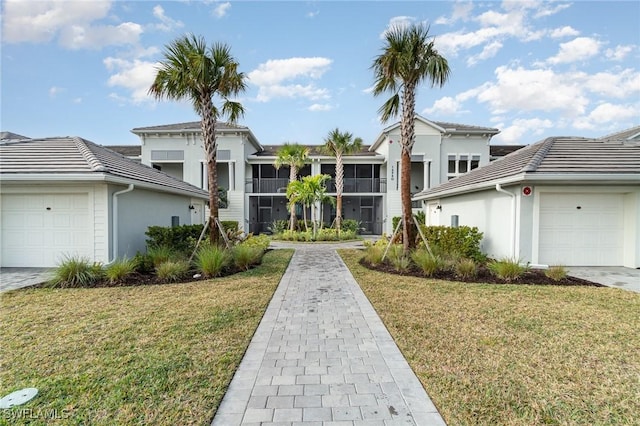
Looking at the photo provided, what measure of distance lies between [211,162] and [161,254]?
3.25 m

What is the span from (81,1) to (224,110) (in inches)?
191

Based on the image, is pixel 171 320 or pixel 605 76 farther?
pixel 605 76

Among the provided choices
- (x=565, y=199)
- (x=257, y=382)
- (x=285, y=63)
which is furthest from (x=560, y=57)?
(x=257, y=382)

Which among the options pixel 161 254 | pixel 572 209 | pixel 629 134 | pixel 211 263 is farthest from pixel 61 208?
pixel 629 134

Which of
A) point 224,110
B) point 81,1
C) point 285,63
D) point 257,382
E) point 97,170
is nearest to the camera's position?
point 257,382

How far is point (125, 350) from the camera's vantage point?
3.71 metres

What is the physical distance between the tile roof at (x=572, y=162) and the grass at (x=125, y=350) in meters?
8.17

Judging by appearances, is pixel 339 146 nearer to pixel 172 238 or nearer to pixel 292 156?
pixel 292 156

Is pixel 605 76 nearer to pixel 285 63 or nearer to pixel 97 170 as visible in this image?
pixel 285 63

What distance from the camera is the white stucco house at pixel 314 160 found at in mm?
22766

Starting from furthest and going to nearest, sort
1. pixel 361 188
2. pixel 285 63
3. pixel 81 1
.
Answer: pixel 361 188 < pixel 285 63 < pixel 81 1

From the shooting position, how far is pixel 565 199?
9125mm

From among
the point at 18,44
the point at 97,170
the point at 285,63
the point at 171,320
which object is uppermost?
the point at 285,63

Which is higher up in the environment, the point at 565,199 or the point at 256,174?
the point at 256,174
